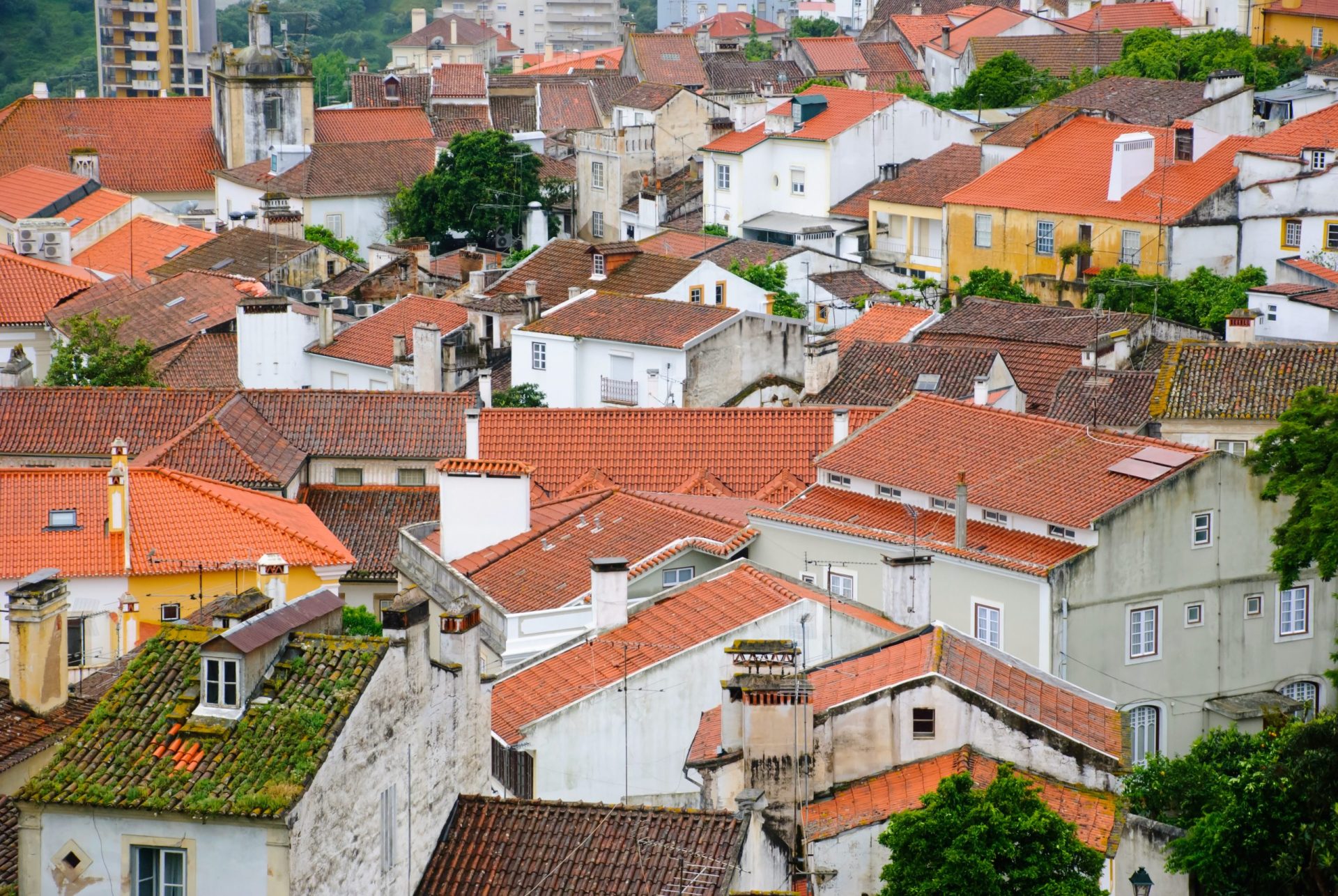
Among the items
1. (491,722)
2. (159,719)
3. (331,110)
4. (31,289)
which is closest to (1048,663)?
(491,722)

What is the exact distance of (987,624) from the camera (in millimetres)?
33781

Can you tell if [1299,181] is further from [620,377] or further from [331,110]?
[331,110]

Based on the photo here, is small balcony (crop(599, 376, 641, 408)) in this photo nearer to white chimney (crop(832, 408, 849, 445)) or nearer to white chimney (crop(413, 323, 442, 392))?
white chimney (crop(413, 323, 442, 392))

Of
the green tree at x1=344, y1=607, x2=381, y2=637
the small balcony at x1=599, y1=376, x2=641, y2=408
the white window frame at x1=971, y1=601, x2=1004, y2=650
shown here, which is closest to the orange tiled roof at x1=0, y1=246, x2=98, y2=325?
the small balcony at x1=599, y1=376, x2=641, y2=408

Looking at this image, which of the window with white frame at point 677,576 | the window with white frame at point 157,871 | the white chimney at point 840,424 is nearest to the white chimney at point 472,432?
the white chimney at point 840,424

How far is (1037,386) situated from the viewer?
165 feet

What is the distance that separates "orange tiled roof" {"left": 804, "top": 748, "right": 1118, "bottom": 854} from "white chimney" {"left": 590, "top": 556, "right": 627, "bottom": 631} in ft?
20.9

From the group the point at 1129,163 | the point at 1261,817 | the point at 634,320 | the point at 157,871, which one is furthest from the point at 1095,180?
the point at 157,871

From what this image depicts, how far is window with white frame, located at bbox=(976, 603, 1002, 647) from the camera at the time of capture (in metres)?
33.6

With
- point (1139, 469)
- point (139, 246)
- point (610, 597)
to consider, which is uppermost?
point (1139, 469)

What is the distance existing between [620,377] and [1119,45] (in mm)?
51045

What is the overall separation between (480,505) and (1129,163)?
117 ft

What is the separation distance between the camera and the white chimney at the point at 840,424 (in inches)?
1665

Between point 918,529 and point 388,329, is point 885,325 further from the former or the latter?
point 918,529
